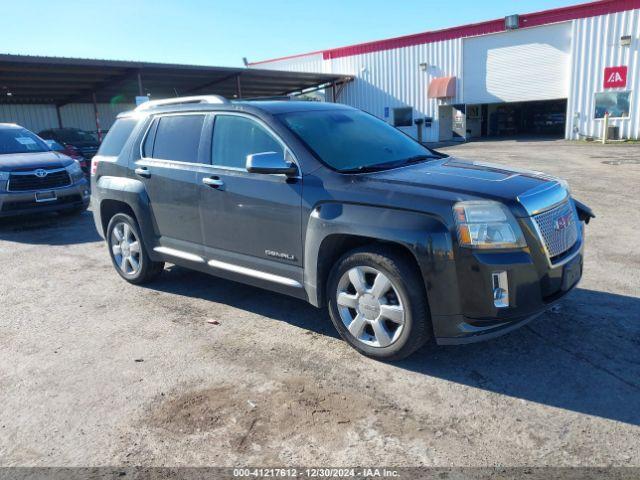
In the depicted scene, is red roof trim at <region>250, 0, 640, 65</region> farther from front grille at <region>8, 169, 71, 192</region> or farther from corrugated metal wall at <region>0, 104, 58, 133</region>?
front grille at <region>8, 169, 71, 192</region>

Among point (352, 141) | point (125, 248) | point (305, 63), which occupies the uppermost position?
point (305, 63)

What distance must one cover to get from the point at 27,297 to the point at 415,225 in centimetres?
429

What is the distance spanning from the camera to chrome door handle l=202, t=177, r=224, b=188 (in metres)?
4.43

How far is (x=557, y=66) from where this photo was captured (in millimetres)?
24656

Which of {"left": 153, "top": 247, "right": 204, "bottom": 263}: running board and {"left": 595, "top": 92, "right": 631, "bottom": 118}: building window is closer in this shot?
{"left": 153, "top": 247, "right": 204, "bottom": 263}: running board

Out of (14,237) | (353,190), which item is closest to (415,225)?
(353,190)

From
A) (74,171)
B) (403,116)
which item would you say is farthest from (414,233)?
(403,116)

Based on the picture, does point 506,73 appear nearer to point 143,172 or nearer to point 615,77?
point 615,77

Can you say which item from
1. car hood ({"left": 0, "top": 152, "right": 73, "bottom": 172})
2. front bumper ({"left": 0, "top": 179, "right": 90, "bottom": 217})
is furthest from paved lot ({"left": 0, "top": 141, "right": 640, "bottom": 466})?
car hood ({"left": 0, "top": 152, "right": 73, "bottom": 172})

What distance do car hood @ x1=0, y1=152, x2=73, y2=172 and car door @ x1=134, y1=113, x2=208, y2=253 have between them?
15.3 feet

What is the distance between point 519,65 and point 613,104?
4883mm

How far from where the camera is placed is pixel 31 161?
355 inches

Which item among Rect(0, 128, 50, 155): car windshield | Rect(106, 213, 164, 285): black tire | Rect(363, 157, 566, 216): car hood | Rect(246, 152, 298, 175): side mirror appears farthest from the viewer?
Rect(0, 128, 50, 155): car windshield

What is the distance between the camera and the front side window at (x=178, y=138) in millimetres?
4785
